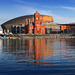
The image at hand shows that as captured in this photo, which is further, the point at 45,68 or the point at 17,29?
the point at 17,29

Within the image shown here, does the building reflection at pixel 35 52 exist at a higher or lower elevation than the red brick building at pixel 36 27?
lower

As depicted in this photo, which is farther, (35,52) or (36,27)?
(36,27)

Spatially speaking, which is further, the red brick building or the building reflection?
the red brick building

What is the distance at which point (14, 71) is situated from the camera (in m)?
12.3

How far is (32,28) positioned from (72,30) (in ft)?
140

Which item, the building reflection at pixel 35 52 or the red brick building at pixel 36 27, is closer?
the building reflection at pixel 35 52

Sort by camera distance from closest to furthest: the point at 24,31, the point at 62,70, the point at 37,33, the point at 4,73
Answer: the point at 4,73 < the point at 62,70 < the point at 37,33 < the point at 24,31

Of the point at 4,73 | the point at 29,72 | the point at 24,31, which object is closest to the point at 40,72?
the point at 29,72

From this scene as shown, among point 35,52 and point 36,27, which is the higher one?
point 36,27

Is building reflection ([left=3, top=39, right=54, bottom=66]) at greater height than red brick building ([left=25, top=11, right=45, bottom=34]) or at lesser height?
lesser

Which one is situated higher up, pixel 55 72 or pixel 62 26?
pixel 62 26

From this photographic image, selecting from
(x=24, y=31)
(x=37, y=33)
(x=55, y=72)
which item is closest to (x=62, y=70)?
(x=55, y=72)

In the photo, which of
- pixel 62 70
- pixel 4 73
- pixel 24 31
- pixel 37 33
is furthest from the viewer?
pixel 24 31

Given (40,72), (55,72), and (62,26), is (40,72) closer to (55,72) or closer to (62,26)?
(55,72)
